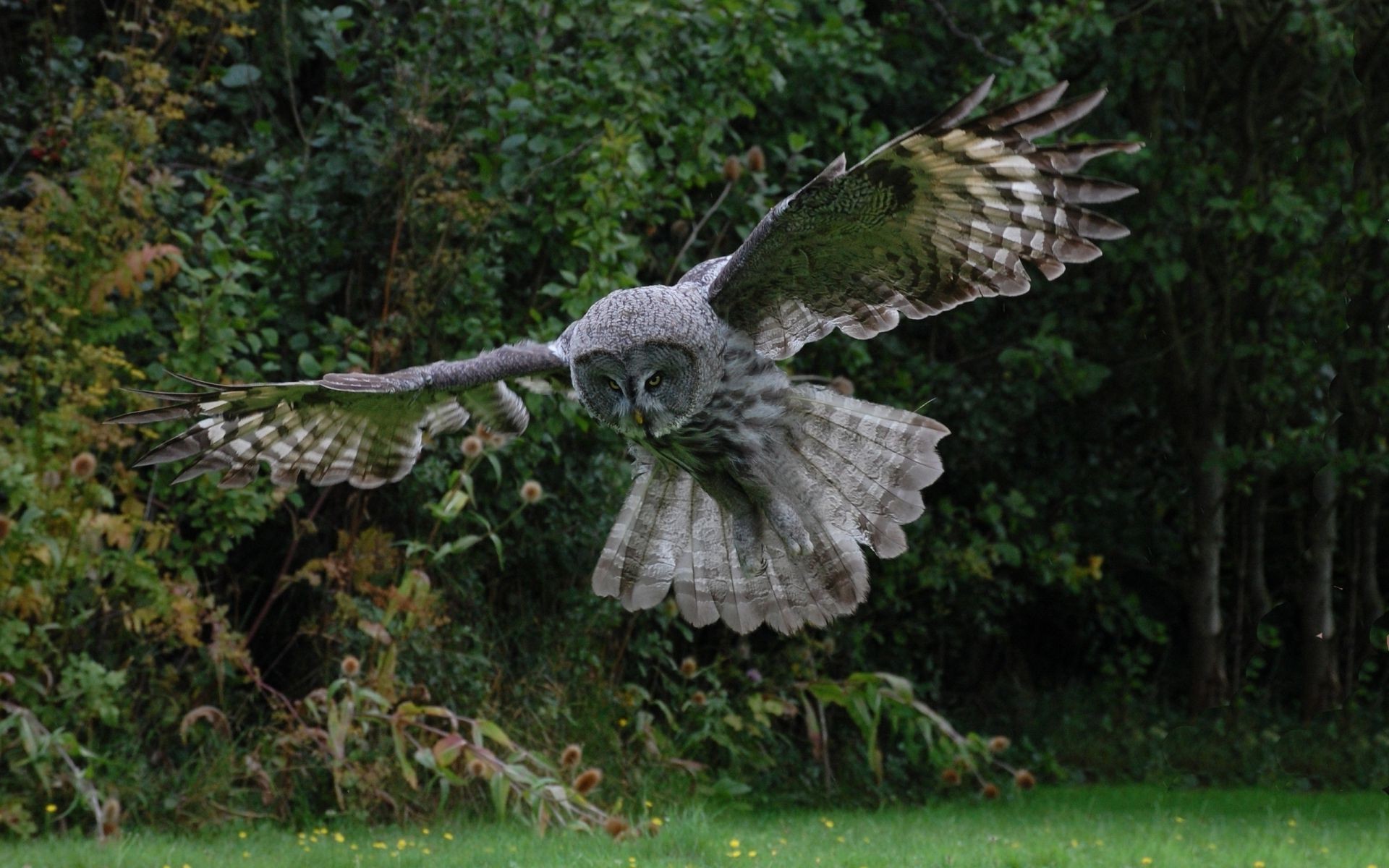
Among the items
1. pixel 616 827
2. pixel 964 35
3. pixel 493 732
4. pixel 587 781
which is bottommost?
pixel 616 827

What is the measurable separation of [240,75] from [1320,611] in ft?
21.1

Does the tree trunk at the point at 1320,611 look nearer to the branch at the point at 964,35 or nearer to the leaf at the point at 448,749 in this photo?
the branch at the point at 964,35

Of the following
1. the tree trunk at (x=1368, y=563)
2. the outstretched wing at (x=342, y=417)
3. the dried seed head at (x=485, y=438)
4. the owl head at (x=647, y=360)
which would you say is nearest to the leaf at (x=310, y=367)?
the dried seed head at (x=485, y=438)

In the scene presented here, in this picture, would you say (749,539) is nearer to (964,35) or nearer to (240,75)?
(240,75)

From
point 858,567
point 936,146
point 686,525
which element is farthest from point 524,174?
point 936,146

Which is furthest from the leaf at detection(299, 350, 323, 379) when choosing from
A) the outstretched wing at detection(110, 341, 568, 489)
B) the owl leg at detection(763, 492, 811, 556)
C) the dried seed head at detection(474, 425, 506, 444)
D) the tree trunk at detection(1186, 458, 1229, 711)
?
the tree trunk at detection(1186, 458, 1229, 711)

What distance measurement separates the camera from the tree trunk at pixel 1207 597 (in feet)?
28.3

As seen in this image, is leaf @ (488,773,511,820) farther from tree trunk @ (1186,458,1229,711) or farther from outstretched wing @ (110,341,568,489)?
tree trunk @ (1186,458,1229,711)

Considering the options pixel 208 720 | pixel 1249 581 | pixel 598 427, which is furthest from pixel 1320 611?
pixel 208 720

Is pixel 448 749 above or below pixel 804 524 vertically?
below

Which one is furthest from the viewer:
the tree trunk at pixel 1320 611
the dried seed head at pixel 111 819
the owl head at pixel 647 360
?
the tree trunk at pixel 1320 611

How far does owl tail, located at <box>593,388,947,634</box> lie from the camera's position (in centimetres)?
443

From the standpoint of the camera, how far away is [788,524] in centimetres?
445

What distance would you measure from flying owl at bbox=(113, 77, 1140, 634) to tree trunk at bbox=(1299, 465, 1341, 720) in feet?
16.3
